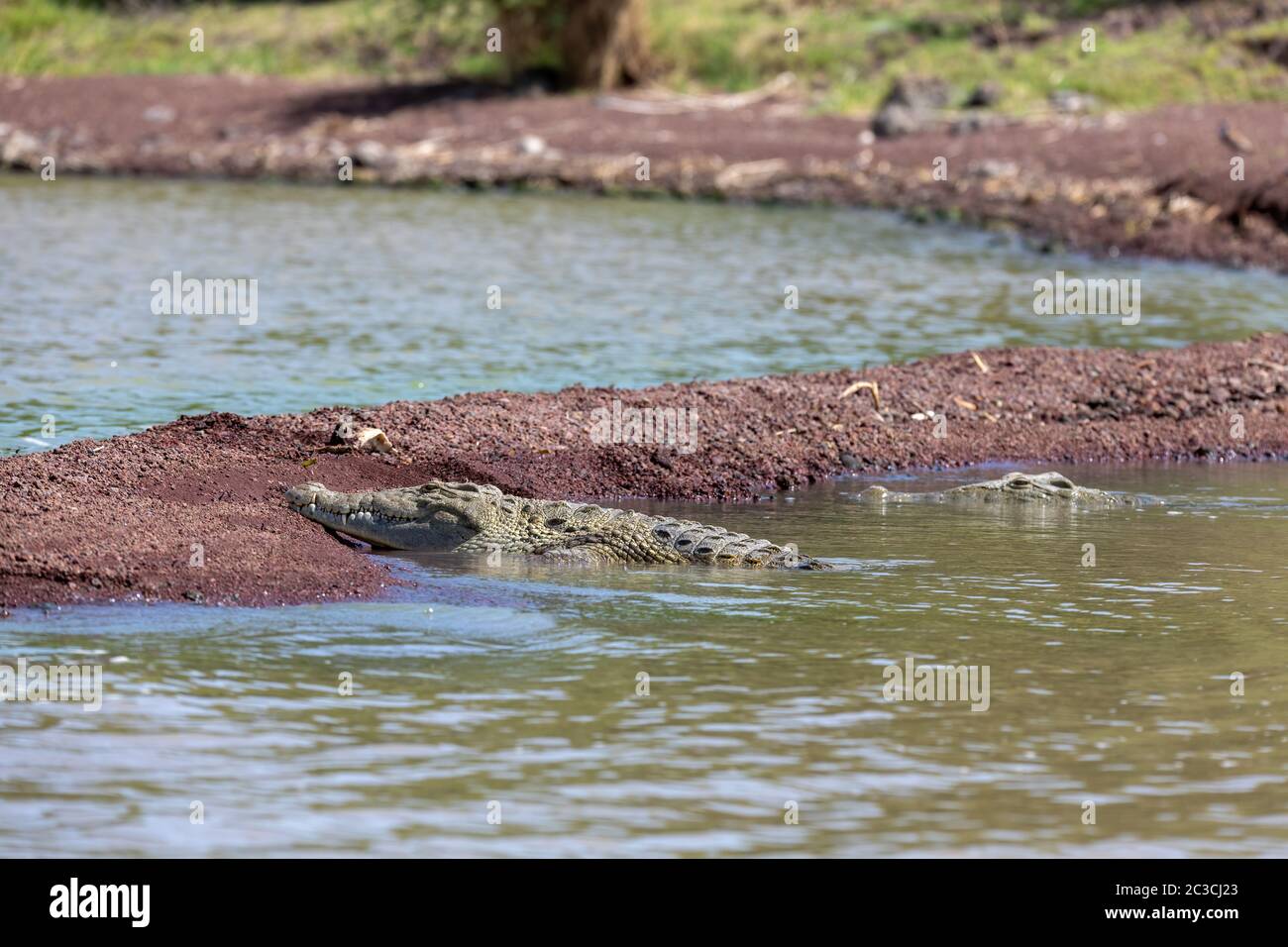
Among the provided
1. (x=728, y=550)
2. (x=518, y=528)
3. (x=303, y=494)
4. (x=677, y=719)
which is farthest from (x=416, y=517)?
(x=677, y=719)

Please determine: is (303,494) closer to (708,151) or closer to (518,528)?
(518,528)

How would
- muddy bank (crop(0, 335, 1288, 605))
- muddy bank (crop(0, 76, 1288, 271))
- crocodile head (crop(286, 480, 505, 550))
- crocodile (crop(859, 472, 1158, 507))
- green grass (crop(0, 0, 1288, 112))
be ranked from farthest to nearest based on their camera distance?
green grass (crop(0, 0, 1288, 112)), muddy bank (crop(0, 76, 1288, 271)), crocodile (crop(859, 472, 1158, 507)), crocodile head (crop(286, 480, 505, 550)), muddy bank (crop(0, 335, 1288, 605))

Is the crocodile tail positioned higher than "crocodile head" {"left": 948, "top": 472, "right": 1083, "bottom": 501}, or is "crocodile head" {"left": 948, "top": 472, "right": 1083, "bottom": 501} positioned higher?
"crocodile head" {"left": 948, "top": 472, "right": 1083, "bottom": 501}

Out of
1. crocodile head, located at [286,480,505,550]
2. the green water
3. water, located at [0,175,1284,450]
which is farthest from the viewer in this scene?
water, located at [0,175,1284,450]

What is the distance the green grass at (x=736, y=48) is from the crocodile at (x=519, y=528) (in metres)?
27.1

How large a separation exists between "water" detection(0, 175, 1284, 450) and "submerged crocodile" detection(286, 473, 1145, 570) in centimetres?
402

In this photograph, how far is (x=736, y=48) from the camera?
140ft

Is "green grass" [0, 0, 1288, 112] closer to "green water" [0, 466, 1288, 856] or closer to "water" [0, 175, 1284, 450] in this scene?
"water" [0, 175, 1284, 450]

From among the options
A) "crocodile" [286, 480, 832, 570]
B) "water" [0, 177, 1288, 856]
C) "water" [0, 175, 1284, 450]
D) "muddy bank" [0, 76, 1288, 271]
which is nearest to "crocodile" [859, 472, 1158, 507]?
"water" [0, 177, 1288, 856]

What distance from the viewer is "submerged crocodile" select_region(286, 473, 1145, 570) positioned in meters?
11.4

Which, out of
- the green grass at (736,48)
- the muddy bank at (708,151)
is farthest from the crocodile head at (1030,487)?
the green grass at (736,48)

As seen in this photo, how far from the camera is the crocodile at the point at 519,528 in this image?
11.4 meters

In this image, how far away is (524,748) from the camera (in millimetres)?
7762
